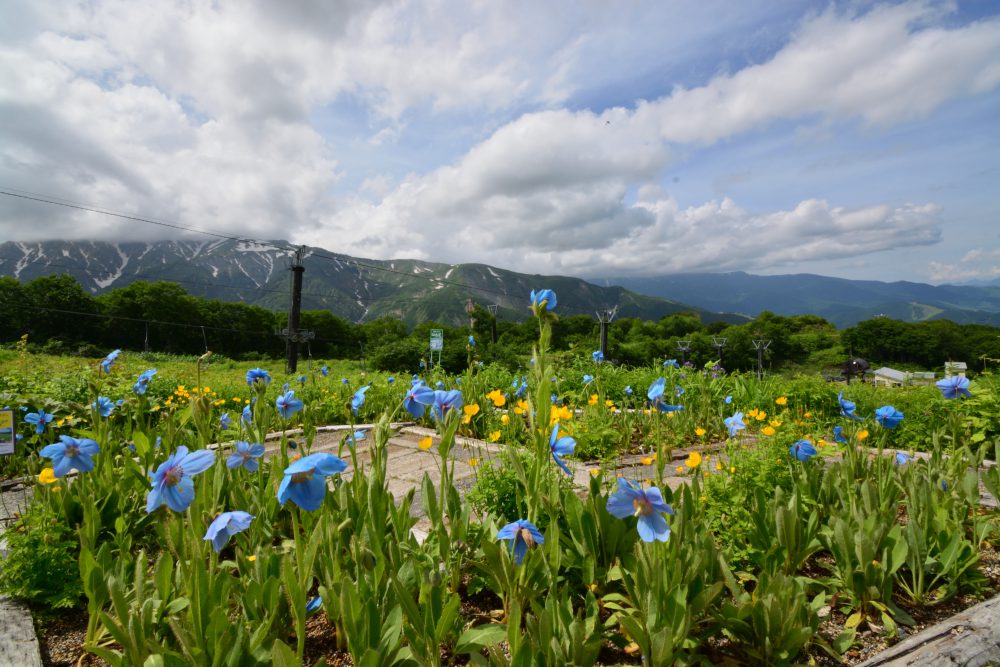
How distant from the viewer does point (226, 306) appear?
70.4 metres

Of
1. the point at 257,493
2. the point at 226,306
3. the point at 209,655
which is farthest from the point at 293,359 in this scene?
the point at 226,306

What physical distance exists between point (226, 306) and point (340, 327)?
15.9 meters

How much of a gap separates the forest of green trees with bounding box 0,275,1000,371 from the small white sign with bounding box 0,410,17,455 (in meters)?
31.5

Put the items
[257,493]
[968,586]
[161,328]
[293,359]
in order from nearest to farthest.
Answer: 1. [968,586]
2. [257,493]
3. [293,359]
4. [161,328]

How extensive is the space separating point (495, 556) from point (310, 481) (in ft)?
2.41

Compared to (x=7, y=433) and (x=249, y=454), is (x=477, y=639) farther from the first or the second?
(x=7, y=433)

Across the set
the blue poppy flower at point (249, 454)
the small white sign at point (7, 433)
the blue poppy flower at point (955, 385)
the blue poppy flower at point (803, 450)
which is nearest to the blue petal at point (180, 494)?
the blue poppy flower at point (249, 454)

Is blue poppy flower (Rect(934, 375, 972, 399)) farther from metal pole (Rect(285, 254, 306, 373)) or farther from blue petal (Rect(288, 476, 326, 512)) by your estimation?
metal pole (Rect(285, 254, 306, 373))

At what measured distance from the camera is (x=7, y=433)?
282 centimetres

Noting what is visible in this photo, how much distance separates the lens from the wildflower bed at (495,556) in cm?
137

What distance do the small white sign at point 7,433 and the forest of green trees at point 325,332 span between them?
31463mm

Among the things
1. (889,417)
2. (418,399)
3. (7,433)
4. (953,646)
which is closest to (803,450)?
(889,417)

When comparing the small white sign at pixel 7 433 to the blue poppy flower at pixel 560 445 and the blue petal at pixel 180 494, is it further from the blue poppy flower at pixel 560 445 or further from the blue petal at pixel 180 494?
the blue poppy flower at pixel 560 445

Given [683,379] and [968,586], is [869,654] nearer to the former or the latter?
→ [968,586]
